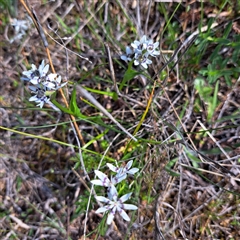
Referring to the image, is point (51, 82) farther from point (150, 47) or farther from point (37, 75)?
point (150, 47)

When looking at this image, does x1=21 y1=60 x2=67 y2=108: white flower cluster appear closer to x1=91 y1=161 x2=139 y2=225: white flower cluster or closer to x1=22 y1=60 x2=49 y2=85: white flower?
x1=22 y1=60 x2=49 y2=85: white flower

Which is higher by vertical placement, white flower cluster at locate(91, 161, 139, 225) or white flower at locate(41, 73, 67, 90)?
white flower at locate(41, 73, 67, 90)

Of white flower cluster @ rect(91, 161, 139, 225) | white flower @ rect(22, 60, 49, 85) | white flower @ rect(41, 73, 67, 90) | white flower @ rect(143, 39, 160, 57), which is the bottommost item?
white flower cluster @ rect(91, 161, 139, 225)

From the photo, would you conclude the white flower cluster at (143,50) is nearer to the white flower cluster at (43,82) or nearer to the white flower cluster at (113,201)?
the white flower cluster at (43,82)

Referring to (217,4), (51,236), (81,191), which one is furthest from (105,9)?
(51,236)

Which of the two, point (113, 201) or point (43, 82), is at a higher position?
point (43, 82)

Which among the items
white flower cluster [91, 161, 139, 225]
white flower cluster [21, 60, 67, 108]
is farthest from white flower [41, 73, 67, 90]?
white flower cluster [91, 161, 139, 225]

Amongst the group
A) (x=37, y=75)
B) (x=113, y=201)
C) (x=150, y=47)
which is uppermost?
(x=37, y=75)

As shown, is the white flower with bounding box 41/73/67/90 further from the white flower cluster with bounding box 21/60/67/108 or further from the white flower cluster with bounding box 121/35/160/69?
the white flower cluster with bounding box 121/35/160/69

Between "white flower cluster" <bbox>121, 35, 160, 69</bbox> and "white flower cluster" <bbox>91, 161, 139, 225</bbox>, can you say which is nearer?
"white flower cluster" <bbox>91, 161, 139, 225</bbox>

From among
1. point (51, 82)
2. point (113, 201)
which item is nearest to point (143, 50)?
point (51, 82)

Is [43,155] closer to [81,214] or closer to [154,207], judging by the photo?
[81,214]
